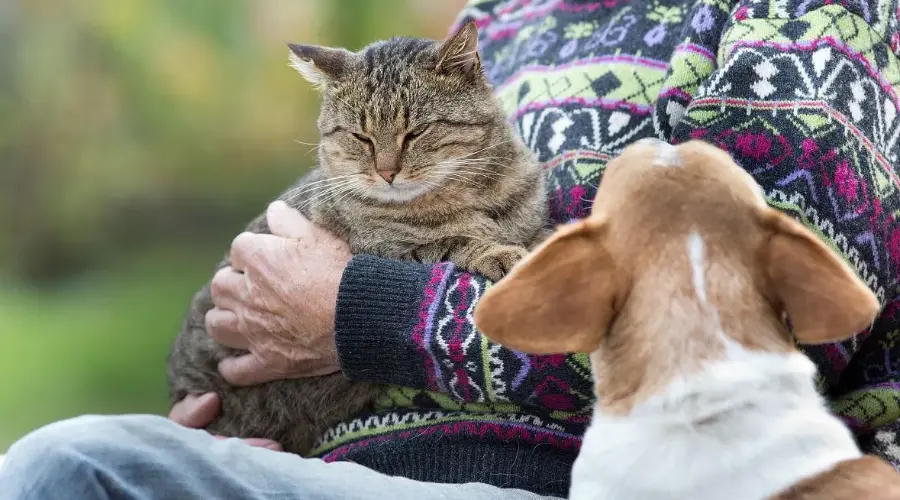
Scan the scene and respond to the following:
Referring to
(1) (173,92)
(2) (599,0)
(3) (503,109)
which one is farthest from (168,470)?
(1) (173,92)

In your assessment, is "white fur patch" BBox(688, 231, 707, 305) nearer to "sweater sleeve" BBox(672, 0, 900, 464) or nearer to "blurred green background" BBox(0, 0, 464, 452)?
"sweater sleeve" BBox(672, 0, 900, 464)

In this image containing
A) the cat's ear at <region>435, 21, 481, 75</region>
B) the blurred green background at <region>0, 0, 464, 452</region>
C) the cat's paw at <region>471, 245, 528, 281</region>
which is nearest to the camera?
the cat's paw at <region>471, 245, 528, 281</region>

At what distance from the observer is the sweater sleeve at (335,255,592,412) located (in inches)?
43.1

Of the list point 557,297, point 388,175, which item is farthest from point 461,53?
point 557,297

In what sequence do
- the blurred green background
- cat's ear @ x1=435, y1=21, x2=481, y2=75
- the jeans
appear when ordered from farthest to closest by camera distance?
the blurred green background → cat's ear @ x1=435, y1=21, x2=481, y2=75 → the jeans

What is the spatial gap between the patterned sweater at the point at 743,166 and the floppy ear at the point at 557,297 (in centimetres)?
30

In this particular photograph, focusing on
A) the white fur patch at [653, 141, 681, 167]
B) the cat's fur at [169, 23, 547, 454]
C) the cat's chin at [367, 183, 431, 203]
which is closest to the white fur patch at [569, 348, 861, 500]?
the white fur patch at [653, 141, 681, 167]

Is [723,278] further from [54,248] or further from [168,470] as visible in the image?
[54,248]

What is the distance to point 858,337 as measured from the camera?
1107mm

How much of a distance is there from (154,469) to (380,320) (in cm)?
39

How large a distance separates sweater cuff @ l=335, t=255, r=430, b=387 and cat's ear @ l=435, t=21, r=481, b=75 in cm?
37

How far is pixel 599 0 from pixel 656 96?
279 mm

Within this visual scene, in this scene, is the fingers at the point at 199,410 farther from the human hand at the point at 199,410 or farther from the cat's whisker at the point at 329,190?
the cat's whisker at the point at 329,190

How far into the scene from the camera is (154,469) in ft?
2.85
